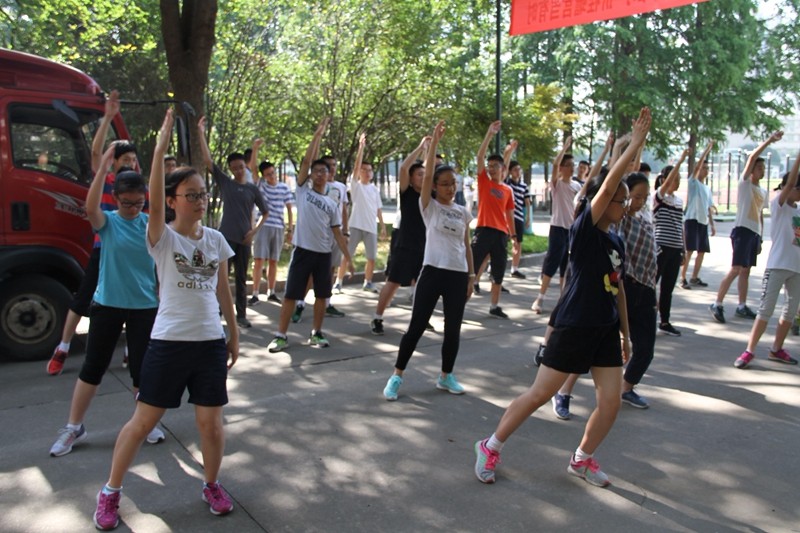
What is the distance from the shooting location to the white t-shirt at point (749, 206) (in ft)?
25.5

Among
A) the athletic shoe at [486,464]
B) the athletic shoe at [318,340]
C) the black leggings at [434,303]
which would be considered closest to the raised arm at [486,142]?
the black leggings at [434,303]

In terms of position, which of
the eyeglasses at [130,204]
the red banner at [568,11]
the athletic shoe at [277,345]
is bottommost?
the athletic shoe at [277,345]

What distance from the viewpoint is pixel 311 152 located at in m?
6.57

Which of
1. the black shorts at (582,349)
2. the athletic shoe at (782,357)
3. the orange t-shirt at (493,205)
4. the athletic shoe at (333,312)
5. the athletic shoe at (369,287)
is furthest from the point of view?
the athletic shoe at (369,287)

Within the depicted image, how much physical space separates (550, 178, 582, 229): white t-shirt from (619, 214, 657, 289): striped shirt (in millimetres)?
3487

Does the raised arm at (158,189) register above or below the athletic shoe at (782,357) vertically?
above

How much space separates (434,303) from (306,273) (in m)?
1.81

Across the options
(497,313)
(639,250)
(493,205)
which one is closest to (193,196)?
(639,250)

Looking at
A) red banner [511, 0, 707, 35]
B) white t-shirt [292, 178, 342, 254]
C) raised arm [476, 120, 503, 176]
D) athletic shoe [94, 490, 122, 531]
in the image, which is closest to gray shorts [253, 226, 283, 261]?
white t-shirt [292, 178, 342, 254]

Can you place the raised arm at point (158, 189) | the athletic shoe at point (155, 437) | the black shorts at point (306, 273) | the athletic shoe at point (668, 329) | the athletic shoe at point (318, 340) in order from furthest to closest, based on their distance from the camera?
the athletic shoe at point (668, 329) < the athletic shoe at point (318, 340) < the black shorts at point (306, 273) < the athletic shoe at point (155, 437) < the raised arm at point (158, 189)

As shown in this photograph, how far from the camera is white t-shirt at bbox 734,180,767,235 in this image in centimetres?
779

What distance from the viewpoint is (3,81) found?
20.9 feet

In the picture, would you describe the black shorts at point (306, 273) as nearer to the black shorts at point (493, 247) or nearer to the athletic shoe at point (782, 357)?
the black shorts at point (493, 247)

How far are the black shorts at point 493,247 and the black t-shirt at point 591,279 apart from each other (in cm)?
428
